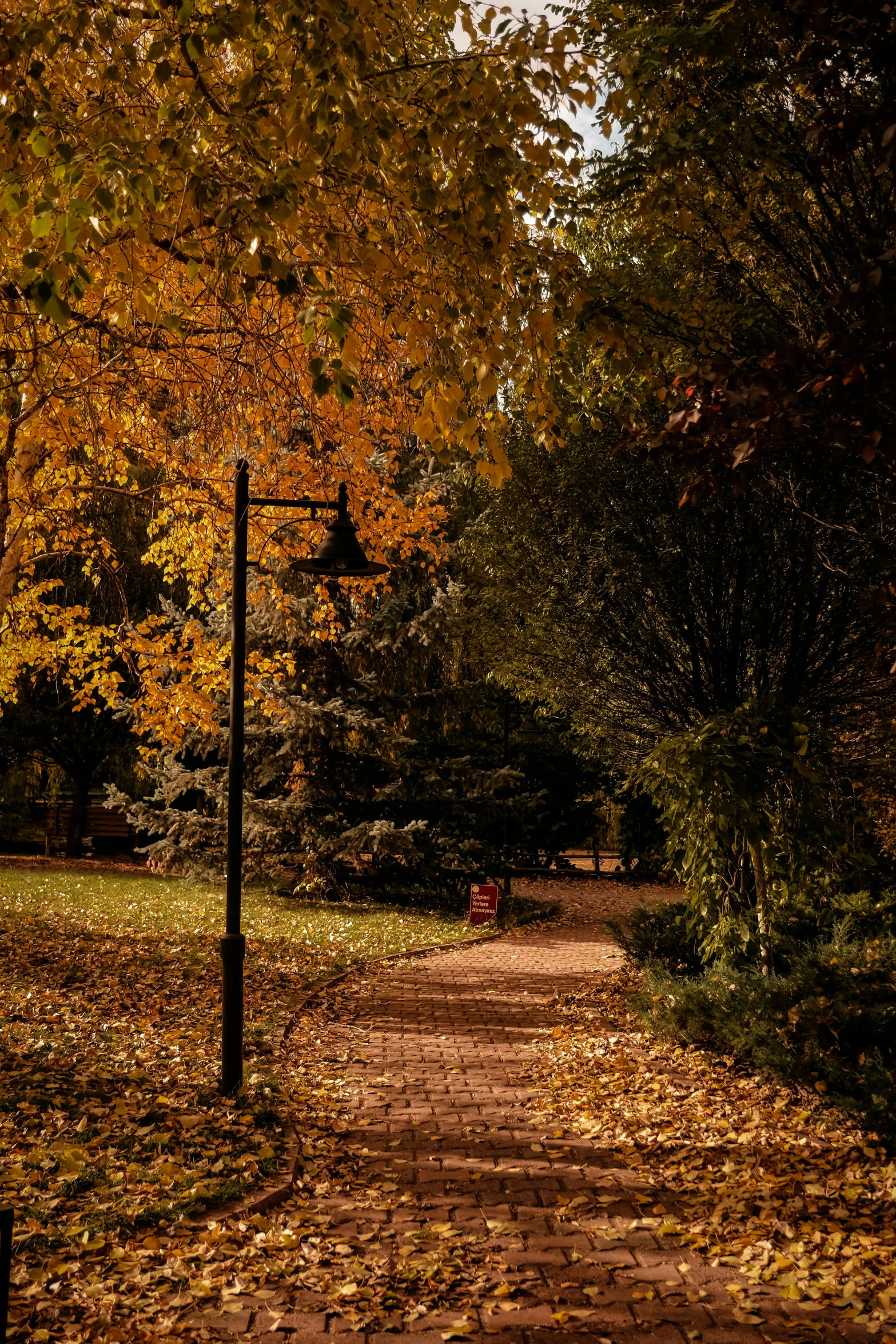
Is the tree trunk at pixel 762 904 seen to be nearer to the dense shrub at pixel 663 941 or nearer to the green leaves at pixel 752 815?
the green leaves at pixel 752 815

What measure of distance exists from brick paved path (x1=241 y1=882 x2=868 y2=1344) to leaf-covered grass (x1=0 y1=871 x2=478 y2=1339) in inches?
24.2

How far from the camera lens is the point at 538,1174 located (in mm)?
5375

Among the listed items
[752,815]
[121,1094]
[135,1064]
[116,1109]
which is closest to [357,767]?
[135,1064]

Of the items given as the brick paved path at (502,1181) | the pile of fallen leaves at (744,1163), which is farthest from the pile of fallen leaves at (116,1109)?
the pile of fallen leaves at (744,1163)

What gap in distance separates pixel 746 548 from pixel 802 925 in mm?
3168

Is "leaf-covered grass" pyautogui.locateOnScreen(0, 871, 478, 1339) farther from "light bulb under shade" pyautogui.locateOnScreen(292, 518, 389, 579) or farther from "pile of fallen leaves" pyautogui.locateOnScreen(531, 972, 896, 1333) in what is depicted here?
"light bulb under shade" pyautogui.locateOnScreen(292, 518, 389, 579)

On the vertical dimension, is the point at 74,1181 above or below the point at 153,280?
below

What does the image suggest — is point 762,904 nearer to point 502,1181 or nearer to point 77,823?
point 502,1181

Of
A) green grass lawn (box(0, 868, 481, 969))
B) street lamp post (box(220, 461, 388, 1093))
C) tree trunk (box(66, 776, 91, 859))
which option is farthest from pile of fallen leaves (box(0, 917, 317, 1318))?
tree trunk (box(66, 776, 91, 859))

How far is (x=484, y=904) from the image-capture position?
15.3 meters

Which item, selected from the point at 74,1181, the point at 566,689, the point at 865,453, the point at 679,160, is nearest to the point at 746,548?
the point at 566,689

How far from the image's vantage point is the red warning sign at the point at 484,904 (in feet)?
50.1

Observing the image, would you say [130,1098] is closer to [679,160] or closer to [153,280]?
[153,280]

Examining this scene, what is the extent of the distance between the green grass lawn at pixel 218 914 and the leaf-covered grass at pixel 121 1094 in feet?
0.44
